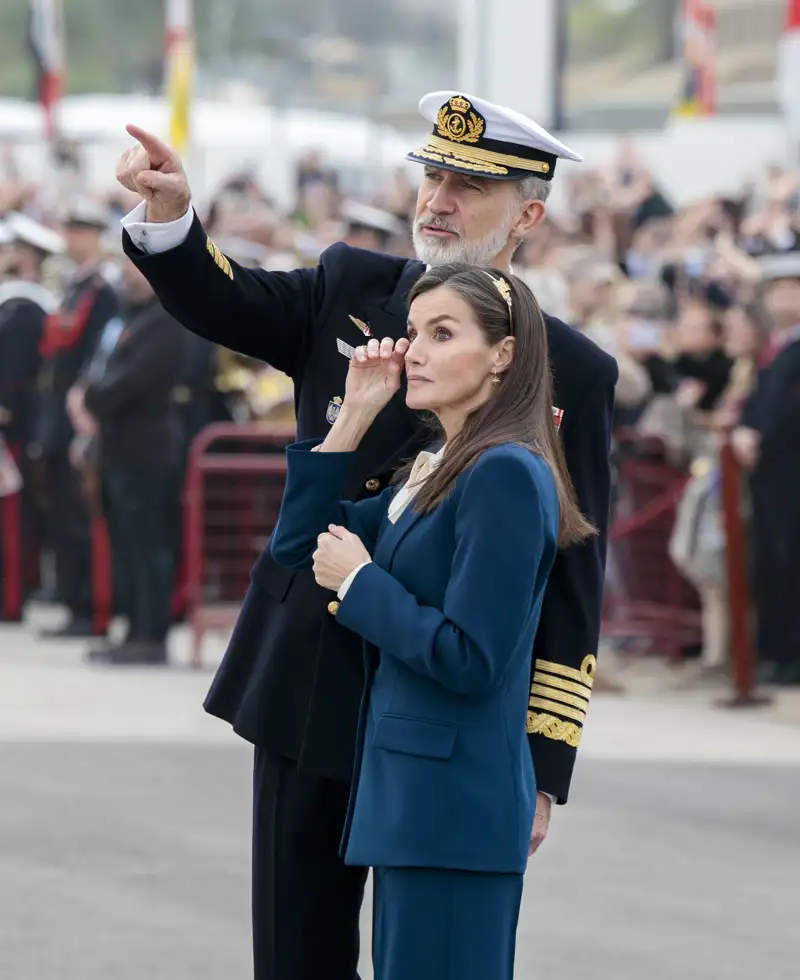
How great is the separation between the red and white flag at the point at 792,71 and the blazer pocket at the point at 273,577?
14512mm

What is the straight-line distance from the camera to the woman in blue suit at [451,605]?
12.2 feet

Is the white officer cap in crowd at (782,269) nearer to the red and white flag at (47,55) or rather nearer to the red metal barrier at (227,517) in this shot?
the red metal barrier at (227,517)

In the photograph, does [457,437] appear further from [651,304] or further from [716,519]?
[651,304]

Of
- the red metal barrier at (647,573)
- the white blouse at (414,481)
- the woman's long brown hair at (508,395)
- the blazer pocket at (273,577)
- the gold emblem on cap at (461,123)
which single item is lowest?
the red metal barrier at (647,573)

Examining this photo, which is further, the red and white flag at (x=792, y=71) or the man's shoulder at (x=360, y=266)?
the red and white flag at (x=792, y=71)

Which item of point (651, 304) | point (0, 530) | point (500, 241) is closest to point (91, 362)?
point (0, 530)

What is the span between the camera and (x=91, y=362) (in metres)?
12.8

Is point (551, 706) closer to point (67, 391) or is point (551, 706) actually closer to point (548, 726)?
point (548, 726)

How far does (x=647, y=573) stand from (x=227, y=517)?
207 cm

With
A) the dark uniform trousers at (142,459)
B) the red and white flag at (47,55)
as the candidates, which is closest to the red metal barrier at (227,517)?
the dark uniform trousers at (142,459)

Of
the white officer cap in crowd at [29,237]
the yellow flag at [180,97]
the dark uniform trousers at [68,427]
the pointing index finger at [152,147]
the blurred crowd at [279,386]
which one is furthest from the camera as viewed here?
the yellow flag at [180,97]

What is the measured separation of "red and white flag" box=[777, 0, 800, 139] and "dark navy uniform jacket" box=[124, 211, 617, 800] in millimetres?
14360

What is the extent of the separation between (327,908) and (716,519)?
689 centimetres

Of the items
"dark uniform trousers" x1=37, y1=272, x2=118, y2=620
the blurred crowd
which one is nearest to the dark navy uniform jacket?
the blurred crowd
